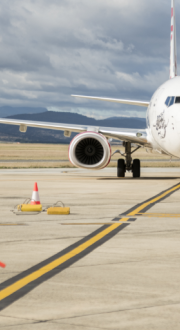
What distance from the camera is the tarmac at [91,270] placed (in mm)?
4523

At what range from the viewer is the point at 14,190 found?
1831 centimetres

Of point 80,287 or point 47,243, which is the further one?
point 47,243

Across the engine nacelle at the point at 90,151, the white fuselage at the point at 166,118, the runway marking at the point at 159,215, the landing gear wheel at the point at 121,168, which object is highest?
the white fuselage at the point at 166,118

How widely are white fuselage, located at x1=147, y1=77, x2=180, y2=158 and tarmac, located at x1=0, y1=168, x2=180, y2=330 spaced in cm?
749

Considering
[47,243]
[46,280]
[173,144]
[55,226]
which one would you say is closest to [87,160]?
[173,144]

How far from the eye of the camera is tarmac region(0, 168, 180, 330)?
452 centimetres

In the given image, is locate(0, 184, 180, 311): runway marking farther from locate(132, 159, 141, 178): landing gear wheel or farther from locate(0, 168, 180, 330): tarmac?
locate(132, 159, 141, 178): landing gear wheel

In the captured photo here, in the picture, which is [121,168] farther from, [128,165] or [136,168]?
[136,168]

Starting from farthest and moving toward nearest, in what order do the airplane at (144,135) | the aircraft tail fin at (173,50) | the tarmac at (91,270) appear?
the aircraft tail fin at (173,50) < the airplane at (144,135) < the tarmac at (91,270)

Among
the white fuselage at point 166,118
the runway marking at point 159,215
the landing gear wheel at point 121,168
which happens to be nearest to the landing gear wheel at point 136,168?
the landing gear wheel at point 121,168

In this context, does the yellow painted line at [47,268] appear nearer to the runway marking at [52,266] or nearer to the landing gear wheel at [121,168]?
the runway marking at [52,266]

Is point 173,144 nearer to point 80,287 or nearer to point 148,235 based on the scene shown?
point 148,235

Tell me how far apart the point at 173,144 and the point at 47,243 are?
12500 mm

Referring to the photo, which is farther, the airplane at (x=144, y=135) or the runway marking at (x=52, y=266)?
the airplane at (x=144, y=135)
